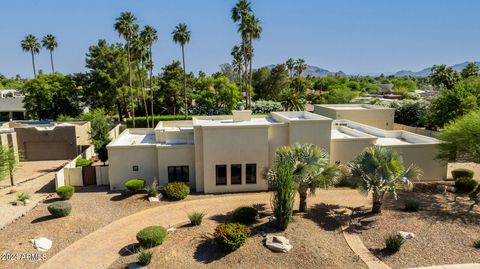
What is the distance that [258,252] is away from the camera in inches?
589

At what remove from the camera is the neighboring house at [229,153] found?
2317 centimetres

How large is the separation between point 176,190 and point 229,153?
14.6 feet

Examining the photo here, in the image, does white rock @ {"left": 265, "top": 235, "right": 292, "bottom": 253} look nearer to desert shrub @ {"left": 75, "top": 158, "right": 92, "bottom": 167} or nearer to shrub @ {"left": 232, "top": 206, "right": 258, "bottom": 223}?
shrub @ {"left": 232, "top": 206, "right": 258, "bottom": 223}

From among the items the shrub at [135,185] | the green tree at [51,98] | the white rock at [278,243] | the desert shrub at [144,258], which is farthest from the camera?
the green tree at [51,98]

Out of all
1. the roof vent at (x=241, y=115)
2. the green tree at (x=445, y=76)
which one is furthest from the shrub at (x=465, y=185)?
the green tree at (x=445, y=76)

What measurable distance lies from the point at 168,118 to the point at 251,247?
38.7 meters

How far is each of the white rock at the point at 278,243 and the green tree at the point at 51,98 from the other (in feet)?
152

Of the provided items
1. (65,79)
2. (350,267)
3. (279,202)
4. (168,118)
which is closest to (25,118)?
(65,79)

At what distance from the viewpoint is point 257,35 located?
45.1 meters

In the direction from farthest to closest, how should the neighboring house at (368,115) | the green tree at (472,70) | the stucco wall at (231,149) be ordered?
the green tree at (472,70) < the neighboring house at (368,115) < the stucco wall at (231,149)

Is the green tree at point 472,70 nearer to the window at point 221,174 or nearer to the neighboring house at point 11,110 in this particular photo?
the window at point 221,174

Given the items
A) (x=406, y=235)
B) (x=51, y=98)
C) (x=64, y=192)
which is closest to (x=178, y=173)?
(x=64, y=192)

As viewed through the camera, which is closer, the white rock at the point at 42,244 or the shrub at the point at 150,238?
the shrub at the point at 150,238

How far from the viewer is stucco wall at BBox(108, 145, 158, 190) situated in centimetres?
2384
